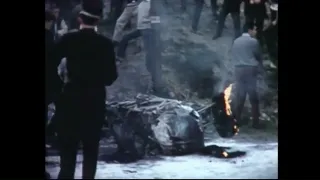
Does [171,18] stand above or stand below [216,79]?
above

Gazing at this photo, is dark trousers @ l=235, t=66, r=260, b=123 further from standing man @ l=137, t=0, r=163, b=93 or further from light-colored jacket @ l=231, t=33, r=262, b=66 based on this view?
standing man @ l=137, t=0, r=163, b=93

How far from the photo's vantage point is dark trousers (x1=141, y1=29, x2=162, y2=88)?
2357mm

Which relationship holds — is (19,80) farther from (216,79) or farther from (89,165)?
(216,79)

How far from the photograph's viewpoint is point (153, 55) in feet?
7.75

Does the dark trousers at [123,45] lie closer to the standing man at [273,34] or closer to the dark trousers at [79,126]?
the dark trousers at [79,126]

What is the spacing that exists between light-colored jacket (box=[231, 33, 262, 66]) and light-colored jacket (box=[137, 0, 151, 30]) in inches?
19.1

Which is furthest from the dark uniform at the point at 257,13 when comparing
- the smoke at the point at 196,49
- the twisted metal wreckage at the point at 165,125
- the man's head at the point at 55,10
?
the man's head at the point at 55,10

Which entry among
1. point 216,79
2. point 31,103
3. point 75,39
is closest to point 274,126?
point 216,79

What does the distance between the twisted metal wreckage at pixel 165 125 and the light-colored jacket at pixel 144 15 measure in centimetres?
38

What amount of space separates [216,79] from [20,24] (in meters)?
1.08

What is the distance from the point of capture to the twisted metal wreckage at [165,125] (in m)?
2.35

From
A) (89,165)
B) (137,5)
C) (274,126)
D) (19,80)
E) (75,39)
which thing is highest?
(137,5)
